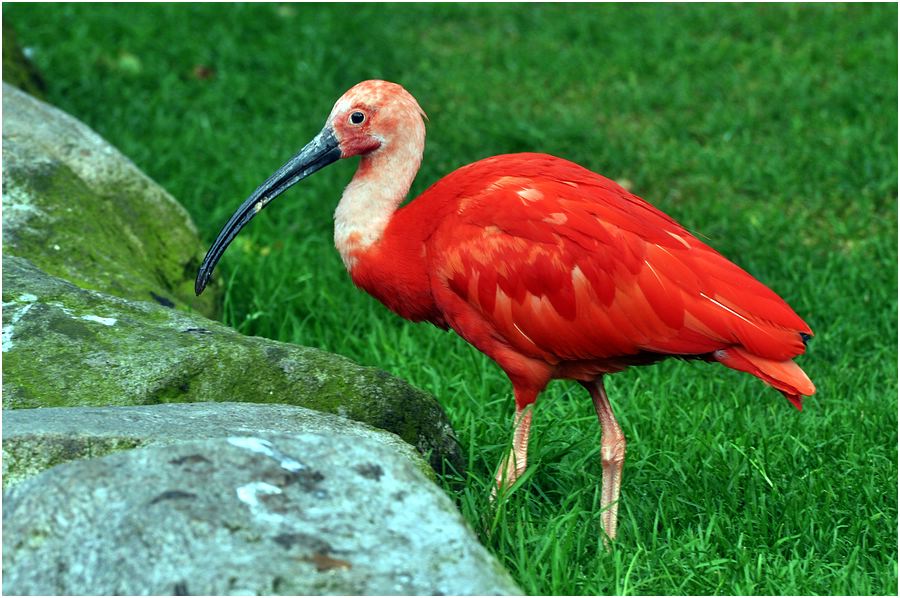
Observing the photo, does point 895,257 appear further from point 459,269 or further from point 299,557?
point 299,557

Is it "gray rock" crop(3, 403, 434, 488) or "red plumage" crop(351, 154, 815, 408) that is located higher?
"red plumage" crop(351, 154, 815, 408)

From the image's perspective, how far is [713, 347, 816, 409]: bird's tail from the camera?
3959 mm

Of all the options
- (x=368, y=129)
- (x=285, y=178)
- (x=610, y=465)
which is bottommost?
(x=610, y=465)

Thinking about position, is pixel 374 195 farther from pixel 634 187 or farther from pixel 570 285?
pixel 634 187

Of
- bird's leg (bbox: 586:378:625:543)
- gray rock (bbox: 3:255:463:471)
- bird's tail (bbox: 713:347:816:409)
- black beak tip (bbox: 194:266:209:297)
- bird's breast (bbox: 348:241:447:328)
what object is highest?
bird's breast (bbox: 348:241:447:328)

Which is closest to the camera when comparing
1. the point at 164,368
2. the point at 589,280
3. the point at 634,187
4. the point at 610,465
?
the point at 164,368

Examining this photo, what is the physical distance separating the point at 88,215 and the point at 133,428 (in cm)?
217

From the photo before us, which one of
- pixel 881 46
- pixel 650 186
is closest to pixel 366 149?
pixel 650 186

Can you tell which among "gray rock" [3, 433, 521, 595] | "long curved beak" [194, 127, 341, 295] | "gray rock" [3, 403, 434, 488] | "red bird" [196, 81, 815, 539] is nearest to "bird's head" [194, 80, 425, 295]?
"long curved beak" [194, 127, 341, 295]

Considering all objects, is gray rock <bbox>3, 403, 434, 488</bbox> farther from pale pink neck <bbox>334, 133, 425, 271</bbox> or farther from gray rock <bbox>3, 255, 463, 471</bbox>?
pale pink neck <bbox>334, 133, 425, 271</bbox>

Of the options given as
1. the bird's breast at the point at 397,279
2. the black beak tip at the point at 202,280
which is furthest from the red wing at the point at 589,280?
the black beak tip at the point at 202,280

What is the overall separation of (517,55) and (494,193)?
5048mm

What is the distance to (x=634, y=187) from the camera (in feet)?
24.1

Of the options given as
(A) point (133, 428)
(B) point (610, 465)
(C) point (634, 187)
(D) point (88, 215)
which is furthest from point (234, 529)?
(C) point (634, 187)
